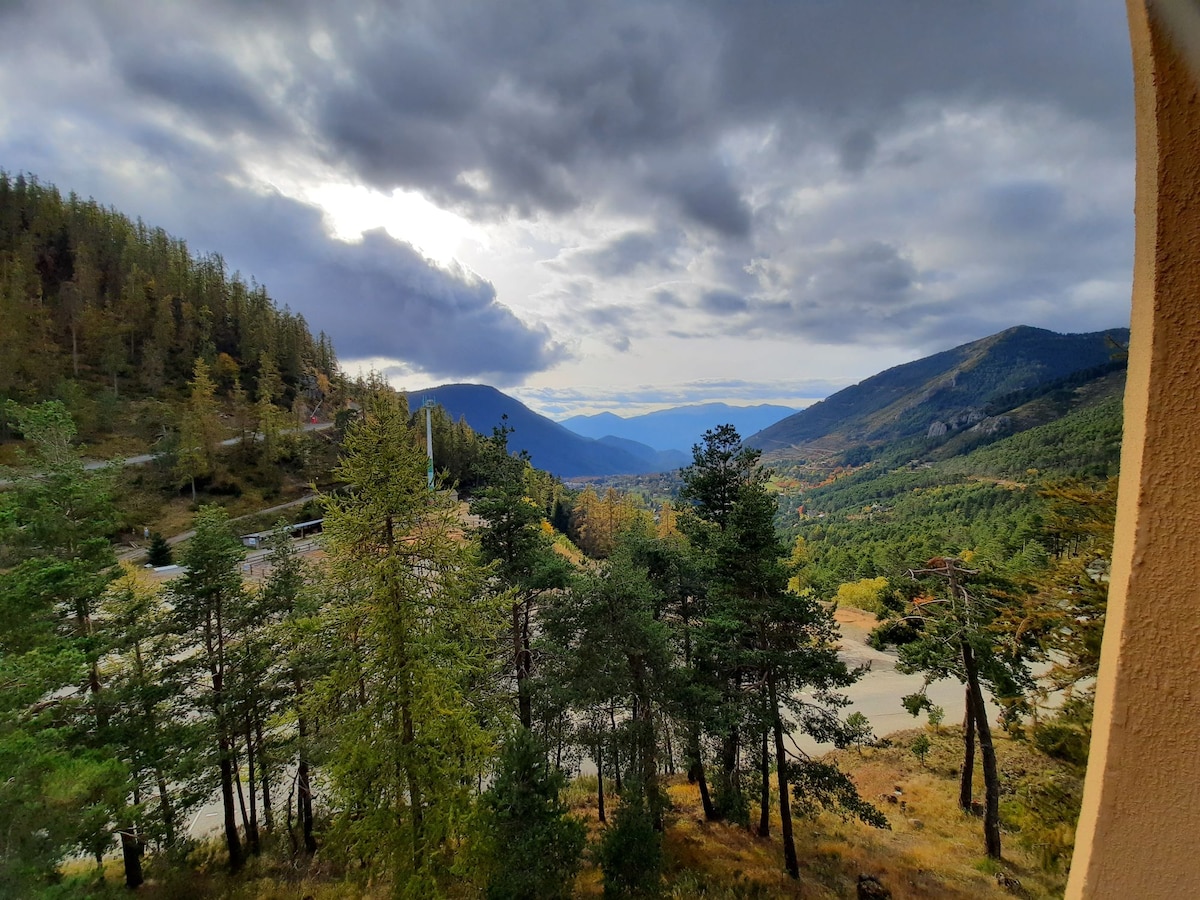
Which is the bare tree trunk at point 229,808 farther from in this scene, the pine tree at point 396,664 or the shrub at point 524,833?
the shrub at point 524,833

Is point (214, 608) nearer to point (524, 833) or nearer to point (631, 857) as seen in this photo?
point (524, 833)

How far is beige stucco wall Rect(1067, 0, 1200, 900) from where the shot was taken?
196cm

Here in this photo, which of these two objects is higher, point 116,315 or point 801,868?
point 116,315

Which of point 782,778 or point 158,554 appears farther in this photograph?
point 158,554

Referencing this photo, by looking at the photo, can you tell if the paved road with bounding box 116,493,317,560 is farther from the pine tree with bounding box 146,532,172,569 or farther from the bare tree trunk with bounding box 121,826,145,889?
the bare tree trunk with bounding box 121,826,145,889

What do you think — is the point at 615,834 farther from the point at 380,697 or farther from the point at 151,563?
the point at 151,563

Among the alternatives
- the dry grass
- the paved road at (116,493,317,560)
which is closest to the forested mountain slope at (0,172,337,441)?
the paved road at (116,493,317,560)

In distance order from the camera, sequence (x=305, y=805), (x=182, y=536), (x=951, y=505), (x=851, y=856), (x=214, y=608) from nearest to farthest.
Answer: (x=214, y=608) < (x=851, y=856) < (x=305, y=805) < (x=182, y=536) < (x=951, y=505)

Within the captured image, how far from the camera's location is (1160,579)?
201 centimetres

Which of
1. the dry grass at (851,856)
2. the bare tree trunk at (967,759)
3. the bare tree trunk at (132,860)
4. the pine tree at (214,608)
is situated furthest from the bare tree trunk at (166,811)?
the bare tree trunk at (967,759)

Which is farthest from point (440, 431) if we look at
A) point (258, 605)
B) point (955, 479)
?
point (955, 479)

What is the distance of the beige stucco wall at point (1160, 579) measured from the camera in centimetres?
196

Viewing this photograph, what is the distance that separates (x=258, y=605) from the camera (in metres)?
12.5

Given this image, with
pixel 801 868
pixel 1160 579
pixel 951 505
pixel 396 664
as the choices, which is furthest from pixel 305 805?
pixel 951 505
